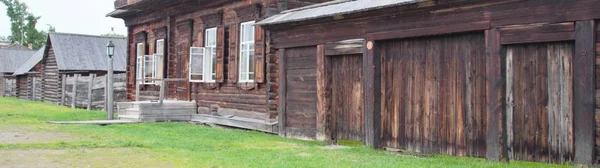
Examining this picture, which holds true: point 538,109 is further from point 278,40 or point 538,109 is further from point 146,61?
point 146,61

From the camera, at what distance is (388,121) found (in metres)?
11.0

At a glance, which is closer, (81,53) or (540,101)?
(540,101)

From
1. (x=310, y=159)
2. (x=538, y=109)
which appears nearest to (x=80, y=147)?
(x=310, y=159)

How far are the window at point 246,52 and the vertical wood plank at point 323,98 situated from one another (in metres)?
3.60

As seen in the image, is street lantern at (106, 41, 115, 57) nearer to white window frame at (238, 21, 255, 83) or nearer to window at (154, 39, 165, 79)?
window at (154, 39, 165, 79)

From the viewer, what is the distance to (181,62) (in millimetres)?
19891

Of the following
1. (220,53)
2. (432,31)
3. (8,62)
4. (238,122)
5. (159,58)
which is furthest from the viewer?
(8,62)

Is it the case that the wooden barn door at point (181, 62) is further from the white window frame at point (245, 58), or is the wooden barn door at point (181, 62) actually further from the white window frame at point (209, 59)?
the white window frame at point (245, 58)

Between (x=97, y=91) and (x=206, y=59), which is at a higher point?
(x=206, y=59)

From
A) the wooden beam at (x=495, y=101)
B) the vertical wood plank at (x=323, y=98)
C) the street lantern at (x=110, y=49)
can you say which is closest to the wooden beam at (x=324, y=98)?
the vertical wood plank at (x=323, y=98)

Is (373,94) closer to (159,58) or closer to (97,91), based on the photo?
(159,58)

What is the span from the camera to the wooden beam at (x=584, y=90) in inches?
313

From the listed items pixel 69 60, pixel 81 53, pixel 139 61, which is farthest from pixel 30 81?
pixel 139 61

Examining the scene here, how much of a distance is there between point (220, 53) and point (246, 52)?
4.45ft
